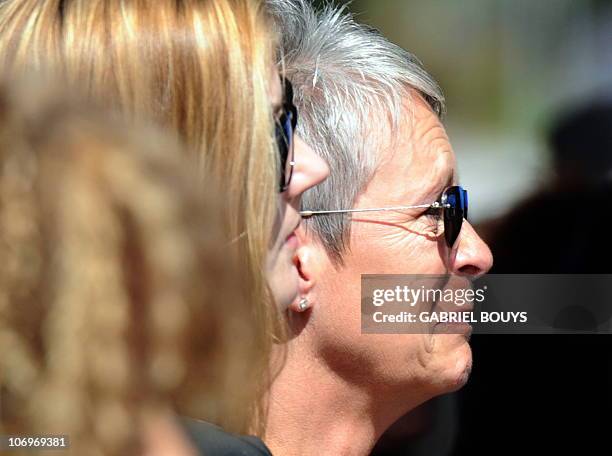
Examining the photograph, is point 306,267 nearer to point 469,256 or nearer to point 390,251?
point 390,251

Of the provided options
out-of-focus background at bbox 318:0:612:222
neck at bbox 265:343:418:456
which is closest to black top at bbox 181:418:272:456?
neck at bbox 265:343:418:456

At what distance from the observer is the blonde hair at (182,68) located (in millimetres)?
1318

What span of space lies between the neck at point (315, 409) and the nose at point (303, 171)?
1.63 ft

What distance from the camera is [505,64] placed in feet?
9.31

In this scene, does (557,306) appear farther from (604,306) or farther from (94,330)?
(94,330)

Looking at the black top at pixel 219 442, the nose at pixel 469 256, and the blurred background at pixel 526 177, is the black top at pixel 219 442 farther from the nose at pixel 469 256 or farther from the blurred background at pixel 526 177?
the blurred background at pixel 526 177

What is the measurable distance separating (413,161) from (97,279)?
1278 millimetres

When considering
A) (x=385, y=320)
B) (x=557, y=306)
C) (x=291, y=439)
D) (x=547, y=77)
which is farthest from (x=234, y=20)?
(x=547, y=77)

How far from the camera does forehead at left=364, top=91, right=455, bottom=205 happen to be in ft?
6.53

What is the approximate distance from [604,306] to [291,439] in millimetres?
1018

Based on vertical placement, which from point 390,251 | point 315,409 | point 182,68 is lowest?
point 315,409

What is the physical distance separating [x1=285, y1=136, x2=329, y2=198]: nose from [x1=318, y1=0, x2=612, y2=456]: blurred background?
3.68 feet

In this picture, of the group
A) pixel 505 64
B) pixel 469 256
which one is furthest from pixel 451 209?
pixel 505 64

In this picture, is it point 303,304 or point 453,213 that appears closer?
point 303,304
